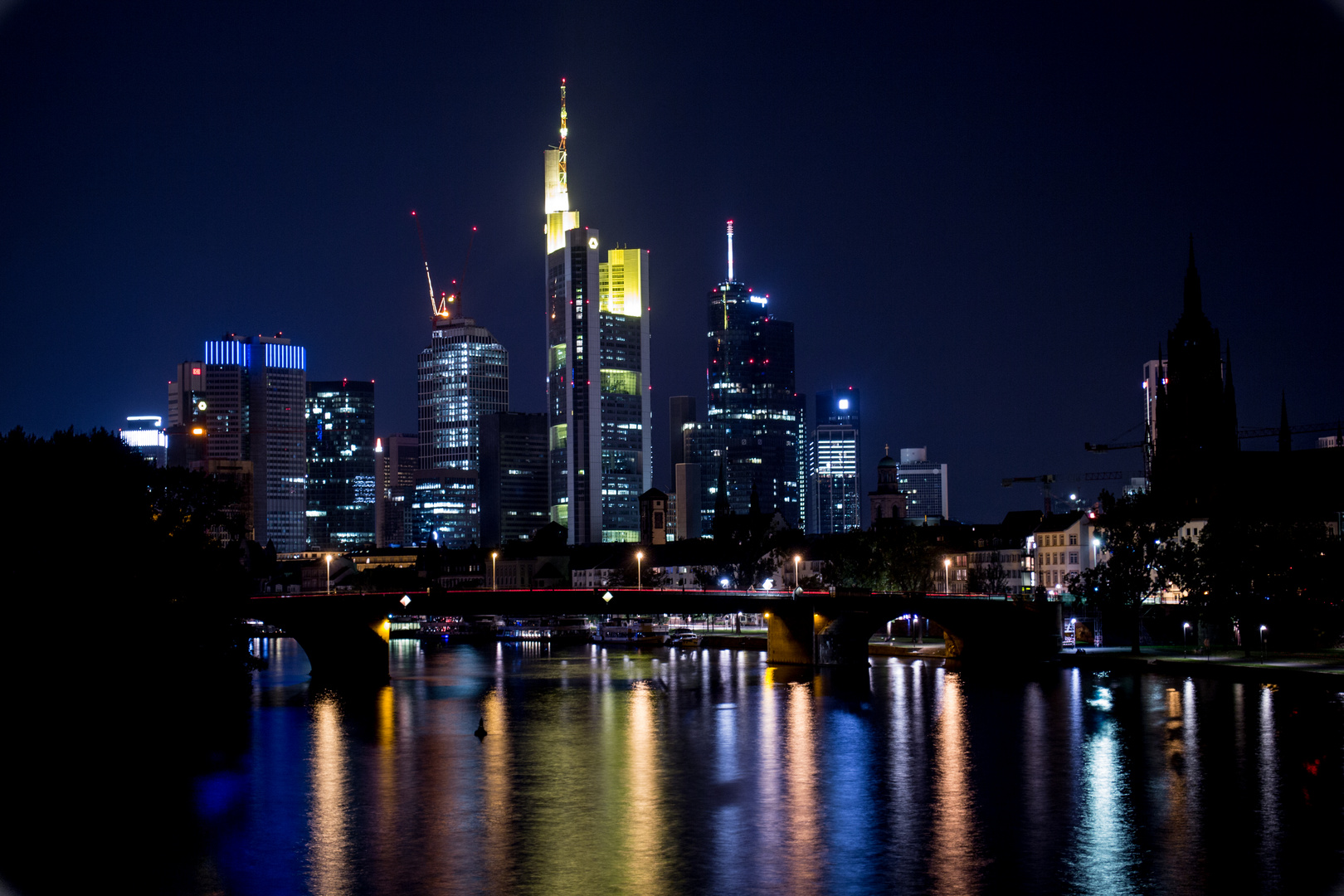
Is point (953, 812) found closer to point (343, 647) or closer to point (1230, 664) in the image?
point (1230, 664)

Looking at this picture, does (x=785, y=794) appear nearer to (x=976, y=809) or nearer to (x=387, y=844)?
(x=976, y=809)

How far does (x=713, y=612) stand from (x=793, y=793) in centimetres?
5854

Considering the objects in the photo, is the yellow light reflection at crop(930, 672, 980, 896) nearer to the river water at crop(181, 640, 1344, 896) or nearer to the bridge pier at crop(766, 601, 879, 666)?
the river water at crop(181, 640, 1344, 896)

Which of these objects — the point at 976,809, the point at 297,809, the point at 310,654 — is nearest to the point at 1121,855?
the point at 976,809

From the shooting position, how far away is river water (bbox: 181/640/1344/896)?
4834cm

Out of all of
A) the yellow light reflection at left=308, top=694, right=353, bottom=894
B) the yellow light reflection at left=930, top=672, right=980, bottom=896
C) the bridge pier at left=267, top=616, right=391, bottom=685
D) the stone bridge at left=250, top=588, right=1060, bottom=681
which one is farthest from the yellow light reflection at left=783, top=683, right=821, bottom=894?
the bridge pier at left=267, top=616, right=391, bottom=685

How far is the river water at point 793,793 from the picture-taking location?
4834 cm

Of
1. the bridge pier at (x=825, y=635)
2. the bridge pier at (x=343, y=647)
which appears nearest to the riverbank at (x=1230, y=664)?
the bridge pier at (x=825, y=635)

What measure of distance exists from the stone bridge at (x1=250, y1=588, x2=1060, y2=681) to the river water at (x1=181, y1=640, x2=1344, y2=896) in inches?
653

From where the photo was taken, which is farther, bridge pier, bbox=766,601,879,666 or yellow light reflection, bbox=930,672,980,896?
bridge pier, bbox=766,601,879,666

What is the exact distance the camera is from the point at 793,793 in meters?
62.9

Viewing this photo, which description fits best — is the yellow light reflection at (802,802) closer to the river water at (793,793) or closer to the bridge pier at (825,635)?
the river water at (793,793)

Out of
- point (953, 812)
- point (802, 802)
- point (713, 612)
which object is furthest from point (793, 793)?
point (713, 612)

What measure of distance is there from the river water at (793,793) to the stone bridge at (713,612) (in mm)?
16585
